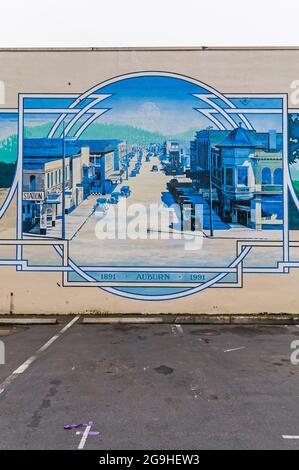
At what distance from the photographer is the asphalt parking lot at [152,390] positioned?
5.05 m

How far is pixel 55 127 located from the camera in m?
12.2

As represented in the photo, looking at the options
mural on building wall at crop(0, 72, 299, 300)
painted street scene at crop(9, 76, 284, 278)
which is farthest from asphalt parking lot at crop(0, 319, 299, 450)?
painted street scene at crop(9, 76, 284, 278)

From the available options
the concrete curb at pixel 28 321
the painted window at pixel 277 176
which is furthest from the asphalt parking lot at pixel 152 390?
the painted window at pixel 277 176

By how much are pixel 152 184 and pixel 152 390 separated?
678 cm

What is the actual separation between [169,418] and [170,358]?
8.61 feet

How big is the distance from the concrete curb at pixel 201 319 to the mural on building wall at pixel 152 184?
2.14 ft

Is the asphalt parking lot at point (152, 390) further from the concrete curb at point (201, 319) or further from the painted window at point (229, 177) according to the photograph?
the painted window at point (229, 177)

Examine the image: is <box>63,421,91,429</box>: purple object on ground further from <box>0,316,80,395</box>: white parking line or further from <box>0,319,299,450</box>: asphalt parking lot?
<box>0,316,80,395</box>: white parking line

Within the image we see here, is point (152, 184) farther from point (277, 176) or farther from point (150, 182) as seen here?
point (277, 176)

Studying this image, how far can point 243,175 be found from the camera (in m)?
12.2

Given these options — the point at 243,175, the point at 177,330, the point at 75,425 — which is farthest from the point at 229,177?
the point at 75,425
